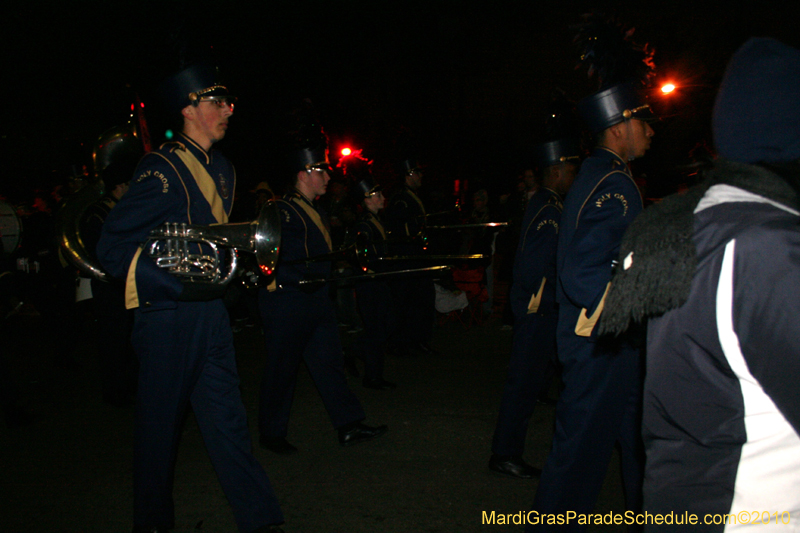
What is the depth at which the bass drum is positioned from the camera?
28.4 ft

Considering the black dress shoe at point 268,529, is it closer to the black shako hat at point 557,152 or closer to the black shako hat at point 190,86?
the black shako hat at point 190,86

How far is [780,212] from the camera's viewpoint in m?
1.31

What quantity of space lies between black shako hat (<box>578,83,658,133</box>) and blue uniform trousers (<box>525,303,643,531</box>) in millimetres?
1148

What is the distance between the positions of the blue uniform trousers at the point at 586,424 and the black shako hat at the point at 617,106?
1148mm

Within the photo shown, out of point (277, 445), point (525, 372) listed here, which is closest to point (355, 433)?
point (277, 445)

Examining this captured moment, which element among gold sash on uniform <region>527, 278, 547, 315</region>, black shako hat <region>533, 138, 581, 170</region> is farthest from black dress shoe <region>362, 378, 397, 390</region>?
black shako hat <region>533, 138, 581, 170</region>

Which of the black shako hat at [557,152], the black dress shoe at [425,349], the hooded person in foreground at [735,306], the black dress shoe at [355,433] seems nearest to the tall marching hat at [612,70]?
the black shako hat at [557,152]

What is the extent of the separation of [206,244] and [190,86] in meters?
0.85

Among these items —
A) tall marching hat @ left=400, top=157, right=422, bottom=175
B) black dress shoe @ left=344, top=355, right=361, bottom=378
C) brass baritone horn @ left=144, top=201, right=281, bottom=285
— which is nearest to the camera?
brass baritone horn @ left=144, top=201, right=281, bottom=285

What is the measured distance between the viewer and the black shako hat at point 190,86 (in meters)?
3.20

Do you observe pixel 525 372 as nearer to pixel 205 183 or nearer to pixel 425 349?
pixel 205 183

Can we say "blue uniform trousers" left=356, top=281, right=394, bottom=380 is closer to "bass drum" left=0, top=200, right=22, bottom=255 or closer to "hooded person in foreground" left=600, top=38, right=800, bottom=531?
"hooded person in foreground" left=600, top=38, right=800, bottom=531

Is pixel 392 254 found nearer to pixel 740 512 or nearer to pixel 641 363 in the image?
pixel 641 363

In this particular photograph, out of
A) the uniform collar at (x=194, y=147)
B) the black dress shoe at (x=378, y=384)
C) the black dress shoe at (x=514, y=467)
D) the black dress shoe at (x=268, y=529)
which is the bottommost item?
the black dress shoe at (x=378, y=384)
